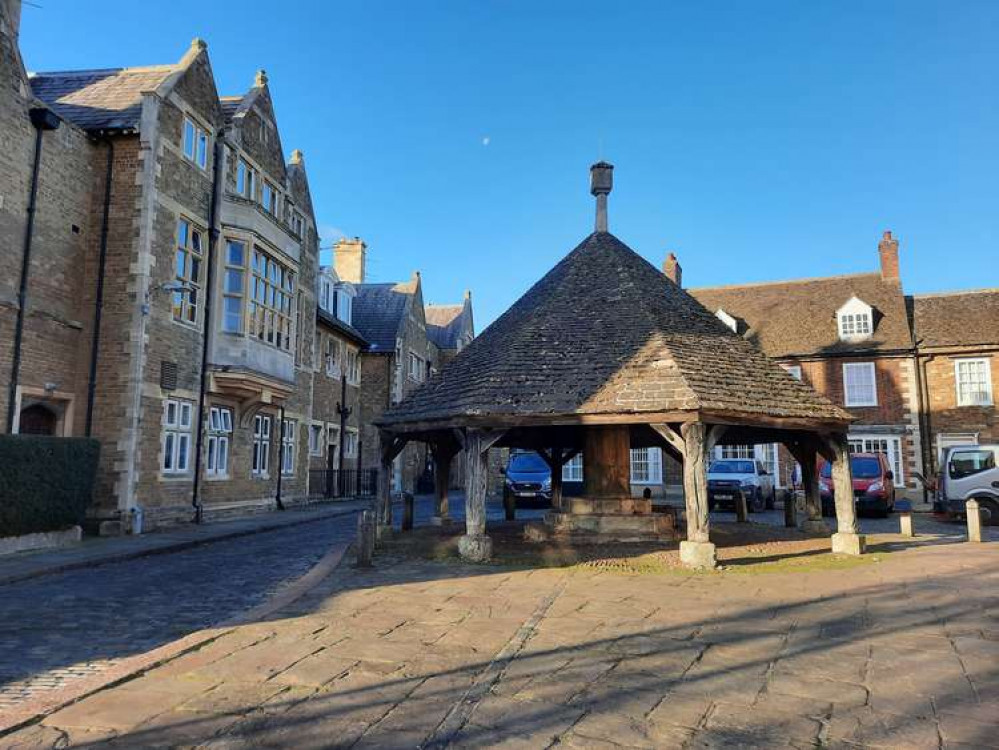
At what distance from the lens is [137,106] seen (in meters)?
16.4

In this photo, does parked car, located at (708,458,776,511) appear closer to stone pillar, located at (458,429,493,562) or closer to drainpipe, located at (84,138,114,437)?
stone pillar, located at (458,429,493,562)

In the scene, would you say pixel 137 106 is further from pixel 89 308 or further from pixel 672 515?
pixel 672 515

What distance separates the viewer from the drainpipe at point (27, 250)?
13.3 m

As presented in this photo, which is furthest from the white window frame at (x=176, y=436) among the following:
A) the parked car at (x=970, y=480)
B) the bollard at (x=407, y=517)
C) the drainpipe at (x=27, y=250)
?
the parked car at (x=970, y=480)

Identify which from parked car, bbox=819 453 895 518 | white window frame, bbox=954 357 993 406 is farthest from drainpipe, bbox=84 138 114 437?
white window frame, bbox=954 357 993 406

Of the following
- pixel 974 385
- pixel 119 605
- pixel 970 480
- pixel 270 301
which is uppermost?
pixel 270 301

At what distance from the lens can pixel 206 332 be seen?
17750mm

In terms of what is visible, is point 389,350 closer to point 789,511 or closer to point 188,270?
point 188,270

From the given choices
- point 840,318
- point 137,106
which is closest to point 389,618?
point 137,106

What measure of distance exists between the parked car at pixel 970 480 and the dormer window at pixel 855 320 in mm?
10762

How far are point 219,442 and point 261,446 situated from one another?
280cm

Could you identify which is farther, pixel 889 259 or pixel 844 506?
pixel 889 259

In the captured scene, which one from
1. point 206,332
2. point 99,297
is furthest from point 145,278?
point 206,332

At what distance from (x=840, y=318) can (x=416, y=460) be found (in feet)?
71.9
